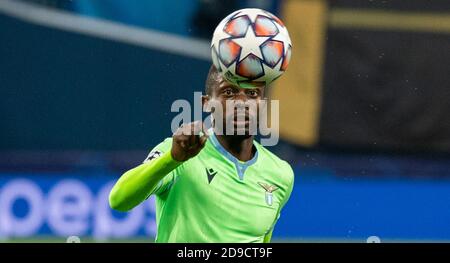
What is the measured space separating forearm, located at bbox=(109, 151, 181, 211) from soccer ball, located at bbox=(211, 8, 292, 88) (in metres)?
0.64

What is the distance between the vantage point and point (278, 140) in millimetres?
11539

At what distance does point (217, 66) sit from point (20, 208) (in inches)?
215

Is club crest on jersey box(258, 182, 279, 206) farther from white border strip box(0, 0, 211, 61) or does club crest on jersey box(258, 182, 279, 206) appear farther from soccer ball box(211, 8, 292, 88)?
white border strip box(0, 0, 211, 61)

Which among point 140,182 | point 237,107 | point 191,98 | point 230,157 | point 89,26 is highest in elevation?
point 89,26

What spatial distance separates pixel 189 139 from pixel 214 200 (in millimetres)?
679

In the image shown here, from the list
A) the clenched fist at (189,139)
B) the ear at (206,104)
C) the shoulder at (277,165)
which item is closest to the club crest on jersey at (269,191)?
the shoulder at (277,165)

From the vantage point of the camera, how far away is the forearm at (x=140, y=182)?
527cm

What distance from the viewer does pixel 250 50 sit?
5684 mm

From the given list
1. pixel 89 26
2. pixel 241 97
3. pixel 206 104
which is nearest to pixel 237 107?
pixel 241 97

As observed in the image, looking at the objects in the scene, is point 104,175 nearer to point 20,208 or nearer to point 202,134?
point 20,208

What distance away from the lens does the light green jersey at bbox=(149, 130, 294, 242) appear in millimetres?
5648

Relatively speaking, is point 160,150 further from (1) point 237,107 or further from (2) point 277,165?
(2) point 277,165

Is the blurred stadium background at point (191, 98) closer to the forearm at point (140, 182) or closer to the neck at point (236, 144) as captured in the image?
the neck at point (236, 144)
